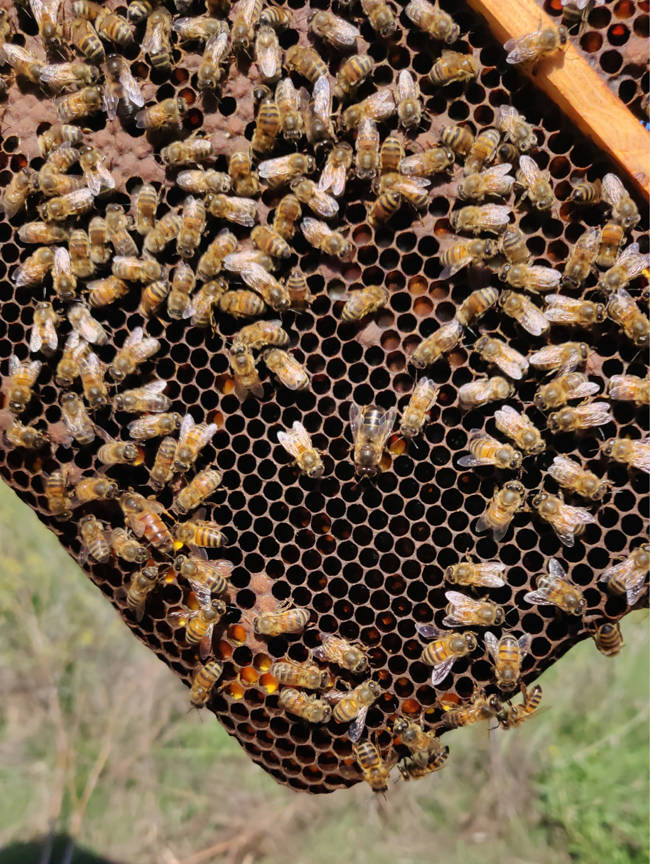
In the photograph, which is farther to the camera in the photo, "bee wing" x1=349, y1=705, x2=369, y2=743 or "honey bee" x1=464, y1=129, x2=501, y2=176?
"bee wing" x1=349, y1=705, x2=369, y2=743

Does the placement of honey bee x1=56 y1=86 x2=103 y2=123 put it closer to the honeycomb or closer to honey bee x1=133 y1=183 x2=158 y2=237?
the honeycomb

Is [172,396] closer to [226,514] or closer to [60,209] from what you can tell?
[226,514]

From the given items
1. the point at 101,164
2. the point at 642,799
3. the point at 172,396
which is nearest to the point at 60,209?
the point at 101,164

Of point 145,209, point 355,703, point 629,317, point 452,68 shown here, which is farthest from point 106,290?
point 629,317

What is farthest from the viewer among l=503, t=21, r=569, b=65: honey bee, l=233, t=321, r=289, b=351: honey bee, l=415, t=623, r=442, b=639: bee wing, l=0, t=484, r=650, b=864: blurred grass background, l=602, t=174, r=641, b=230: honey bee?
l=0, t=484, r=650, b=864: blurred grass background

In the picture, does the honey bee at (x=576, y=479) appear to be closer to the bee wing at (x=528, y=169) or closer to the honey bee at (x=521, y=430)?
the honey bee at (x=521, y=430)

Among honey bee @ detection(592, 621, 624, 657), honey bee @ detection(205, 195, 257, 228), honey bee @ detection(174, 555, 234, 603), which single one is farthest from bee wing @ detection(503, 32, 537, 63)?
honey bee @ detection(174, 555, 234, 603)

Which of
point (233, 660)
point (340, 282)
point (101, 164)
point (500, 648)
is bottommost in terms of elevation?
point (233, 660)

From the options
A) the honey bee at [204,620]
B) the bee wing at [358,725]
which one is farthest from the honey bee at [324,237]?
the bee wing at [358,725]
